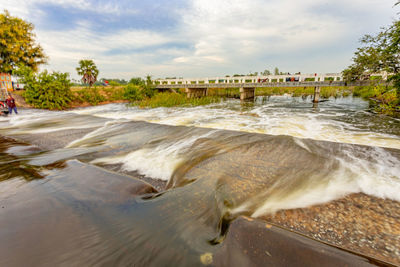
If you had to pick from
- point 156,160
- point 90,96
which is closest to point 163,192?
point 156,160

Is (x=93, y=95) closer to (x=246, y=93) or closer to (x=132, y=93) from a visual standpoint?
(x=132, y=93)

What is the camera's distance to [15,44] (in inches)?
888

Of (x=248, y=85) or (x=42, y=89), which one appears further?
(x=248, y=85)

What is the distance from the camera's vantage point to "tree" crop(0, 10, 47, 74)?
2183 centimetres

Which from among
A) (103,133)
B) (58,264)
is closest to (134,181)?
(58,264)

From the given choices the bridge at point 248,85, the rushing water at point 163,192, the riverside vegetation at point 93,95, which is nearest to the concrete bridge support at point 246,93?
the bridge at point 248,85

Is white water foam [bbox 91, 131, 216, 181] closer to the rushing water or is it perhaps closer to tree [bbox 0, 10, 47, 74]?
the rushing water

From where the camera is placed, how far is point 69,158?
3980 millimetres

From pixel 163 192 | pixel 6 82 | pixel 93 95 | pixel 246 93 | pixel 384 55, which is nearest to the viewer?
pixel 163 192

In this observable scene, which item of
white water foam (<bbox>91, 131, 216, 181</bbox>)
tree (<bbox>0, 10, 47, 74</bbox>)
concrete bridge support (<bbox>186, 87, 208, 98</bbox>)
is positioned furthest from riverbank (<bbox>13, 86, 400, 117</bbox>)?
white water foam (<bbox>91, 131, 216, 181</bbox>)

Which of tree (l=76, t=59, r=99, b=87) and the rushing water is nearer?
the rushing water

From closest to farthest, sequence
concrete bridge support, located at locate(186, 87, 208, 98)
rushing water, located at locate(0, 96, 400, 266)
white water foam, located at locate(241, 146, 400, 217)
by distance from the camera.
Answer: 1. rushing water, located at locate(0, 96, 400, 266)
2. white water foam, located at locate(241, 146, 400, 217)
3. concrete bridge support, located at locate(186, 87, 208, 98)

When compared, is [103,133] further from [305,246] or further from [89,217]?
[305,246]

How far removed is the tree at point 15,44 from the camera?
21828mm
